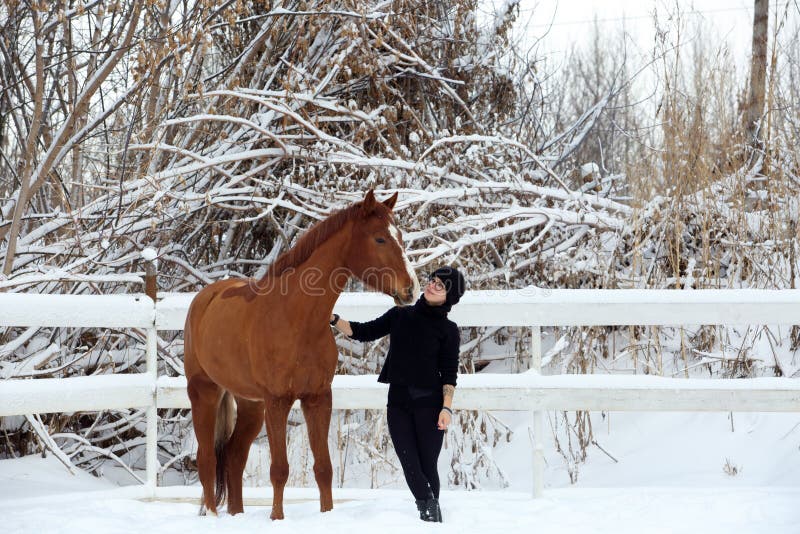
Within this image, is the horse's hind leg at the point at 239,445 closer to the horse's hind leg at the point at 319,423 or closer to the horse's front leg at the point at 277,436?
the horse's front leg at the point at 277,436

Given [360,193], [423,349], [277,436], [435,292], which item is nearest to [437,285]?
[435,292]

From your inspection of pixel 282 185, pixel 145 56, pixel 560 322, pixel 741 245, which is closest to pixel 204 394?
pixel 560 322

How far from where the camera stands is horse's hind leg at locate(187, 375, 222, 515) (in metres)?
3.84

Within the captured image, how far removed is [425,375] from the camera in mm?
3555

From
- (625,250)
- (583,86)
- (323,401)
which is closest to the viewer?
(323,401)

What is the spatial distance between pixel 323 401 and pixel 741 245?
14.8 ft

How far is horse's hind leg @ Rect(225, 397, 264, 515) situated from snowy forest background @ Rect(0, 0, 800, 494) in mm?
1794

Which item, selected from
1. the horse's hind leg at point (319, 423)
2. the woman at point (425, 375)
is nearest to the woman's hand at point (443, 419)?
the woman at point (425, 375)

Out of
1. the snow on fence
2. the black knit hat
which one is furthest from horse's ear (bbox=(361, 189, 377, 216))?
the snow on fence

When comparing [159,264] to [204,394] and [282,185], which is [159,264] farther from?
[204,394]

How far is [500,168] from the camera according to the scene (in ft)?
25.5

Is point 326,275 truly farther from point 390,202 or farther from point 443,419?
point 443,419

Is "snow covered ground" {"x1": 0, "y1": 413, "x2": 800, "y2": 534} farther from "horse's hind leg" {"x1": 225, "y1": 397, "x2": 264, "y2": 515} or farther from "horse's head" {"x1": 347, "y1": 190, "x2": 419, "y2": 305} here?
"horse's head" {"x1": 347, "y1": 190, "x2": 419, "y2": 305}

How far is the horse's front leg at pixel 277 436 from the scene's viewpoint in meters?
3.38
